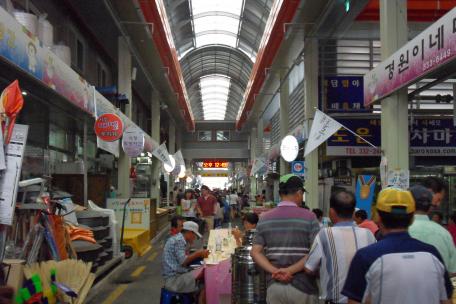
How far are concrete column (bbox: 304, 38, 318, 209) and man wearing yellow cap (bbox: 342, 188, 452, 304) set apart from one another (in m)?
12.1

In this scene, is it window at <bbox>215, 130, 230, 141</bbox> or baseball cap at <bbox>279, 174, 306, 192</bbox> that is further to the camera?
window at <bbox>215, 130, 230, 141</bbox>

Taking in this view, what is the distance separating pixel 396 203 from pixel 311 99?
12.2 m

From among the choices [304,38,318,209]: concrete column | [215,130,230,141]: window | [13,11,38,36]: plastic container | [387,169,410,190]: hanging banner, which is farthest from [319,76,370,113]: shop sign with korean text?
[215,130,230,141]: window

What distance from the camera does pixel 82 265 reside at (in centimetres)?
611

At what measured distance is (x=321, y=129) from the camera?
437 inches

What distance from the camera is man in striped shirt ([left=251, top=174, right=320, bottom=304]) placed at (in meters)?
4.04

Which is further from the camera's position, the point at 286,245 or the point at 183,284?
the point at 183,284

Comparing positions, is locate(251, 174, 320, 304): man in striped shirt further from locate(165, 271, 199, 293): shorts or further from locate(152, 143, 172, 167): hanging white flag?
locate(152, 143, 172, 167): hanging white flag

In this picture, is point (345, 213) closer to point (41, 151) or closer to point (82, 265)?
point (82, 265)

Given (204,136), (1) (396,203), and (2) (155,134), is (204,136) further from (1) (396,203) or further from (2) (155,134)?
(1) (396,203)

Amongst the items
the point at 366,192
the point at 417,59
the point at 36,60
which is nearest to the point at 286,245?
the point at 417,59

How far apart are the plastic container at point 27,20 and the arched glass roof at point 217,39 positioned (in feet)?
39.7

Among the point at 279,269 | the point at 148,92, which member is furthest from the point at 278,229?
the point at 148,92

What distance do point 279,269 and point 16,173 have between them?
2.60 metres
